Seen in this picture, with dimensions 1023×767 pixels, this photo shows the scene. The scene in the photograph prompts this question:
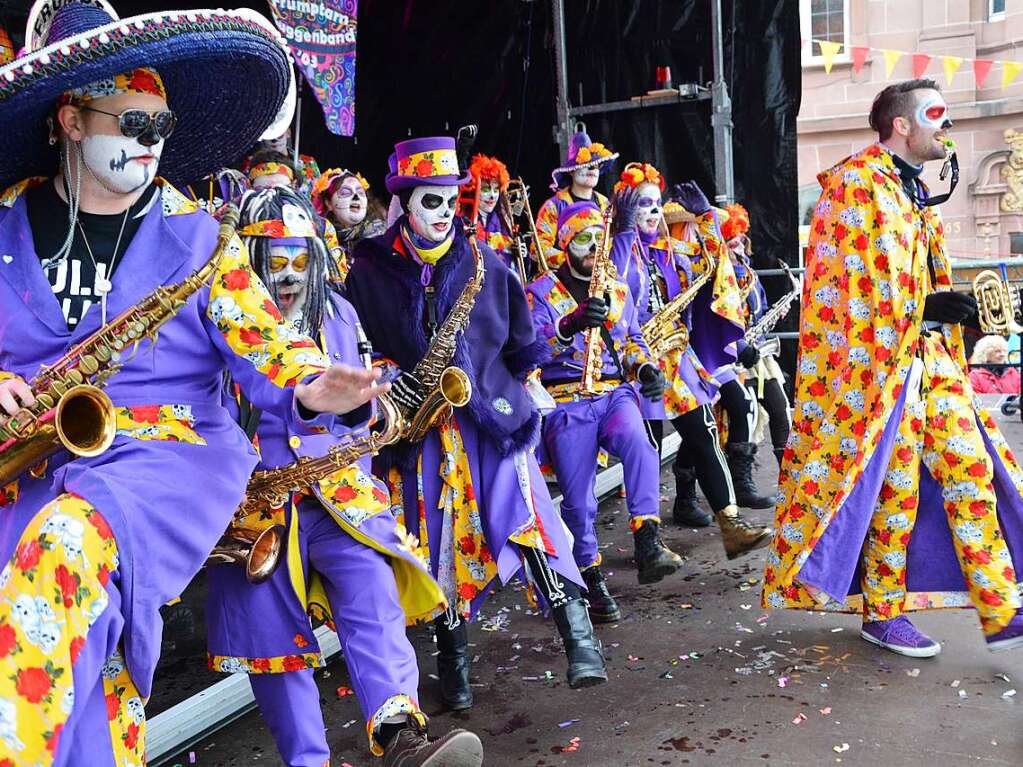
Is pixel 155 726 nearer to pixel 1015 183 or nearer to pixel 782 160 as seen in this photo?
pixel 782 160

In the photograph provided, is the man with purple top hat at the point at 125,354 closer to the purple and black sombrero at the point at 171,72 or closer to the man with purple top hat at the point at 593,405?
the purple and black sombrero at the point at 171,72

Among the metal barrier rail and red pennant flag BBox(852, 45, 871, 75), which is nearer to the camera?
the metal barrier rail

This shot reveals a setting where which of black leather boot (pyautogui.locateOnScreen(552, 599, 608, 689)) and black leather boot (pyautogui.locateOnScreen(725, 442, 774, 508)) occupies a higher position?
black leather boot (pyautogui.locateOnScreen(552, 599, 608, 689))

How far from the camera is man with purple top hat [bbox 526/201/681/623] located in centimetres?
513

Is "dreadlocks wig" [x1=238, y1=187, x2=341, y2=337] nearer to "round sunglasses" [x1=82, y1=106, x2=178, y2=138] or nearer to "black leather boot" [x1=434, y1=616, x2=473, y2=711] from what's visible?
"round sunglasses" [x1=82, y1=106, x2=178, y2=138]

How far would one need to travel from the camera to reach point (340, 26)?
6676mm

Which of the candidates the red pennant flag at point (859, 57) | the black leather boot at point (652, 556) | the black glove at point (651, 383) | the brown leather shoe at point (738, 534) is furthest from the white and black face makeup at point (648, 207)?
the red pennant flag at point (859, 57)

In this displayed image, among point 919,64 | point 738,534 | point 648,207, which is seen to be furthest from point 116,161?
point 919,64

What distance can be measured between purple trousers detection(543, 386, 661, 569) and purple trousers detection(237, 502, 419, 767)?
2089 millimetres

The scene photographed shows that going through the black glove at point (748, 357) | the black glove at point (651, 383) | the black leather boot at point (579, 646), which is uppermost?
the black glove at point (651, 383)

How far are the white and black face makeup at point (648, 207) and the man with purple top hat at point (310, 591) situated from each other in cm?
317

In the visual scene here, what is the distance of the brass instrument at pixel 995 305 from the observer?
4.31 m

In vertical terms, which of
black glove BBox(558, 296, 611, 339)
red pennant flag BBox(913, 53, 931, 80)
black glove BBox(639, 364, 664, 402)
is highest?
red pennant flag BBox(913, 53, 931, 80)

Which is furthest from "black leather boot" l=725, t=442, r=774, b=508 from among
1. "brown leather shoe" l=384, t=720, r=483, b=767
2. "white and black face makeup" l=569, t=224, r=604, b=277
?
"brown leather shoe" l=384, t=720, r=483, b=767
